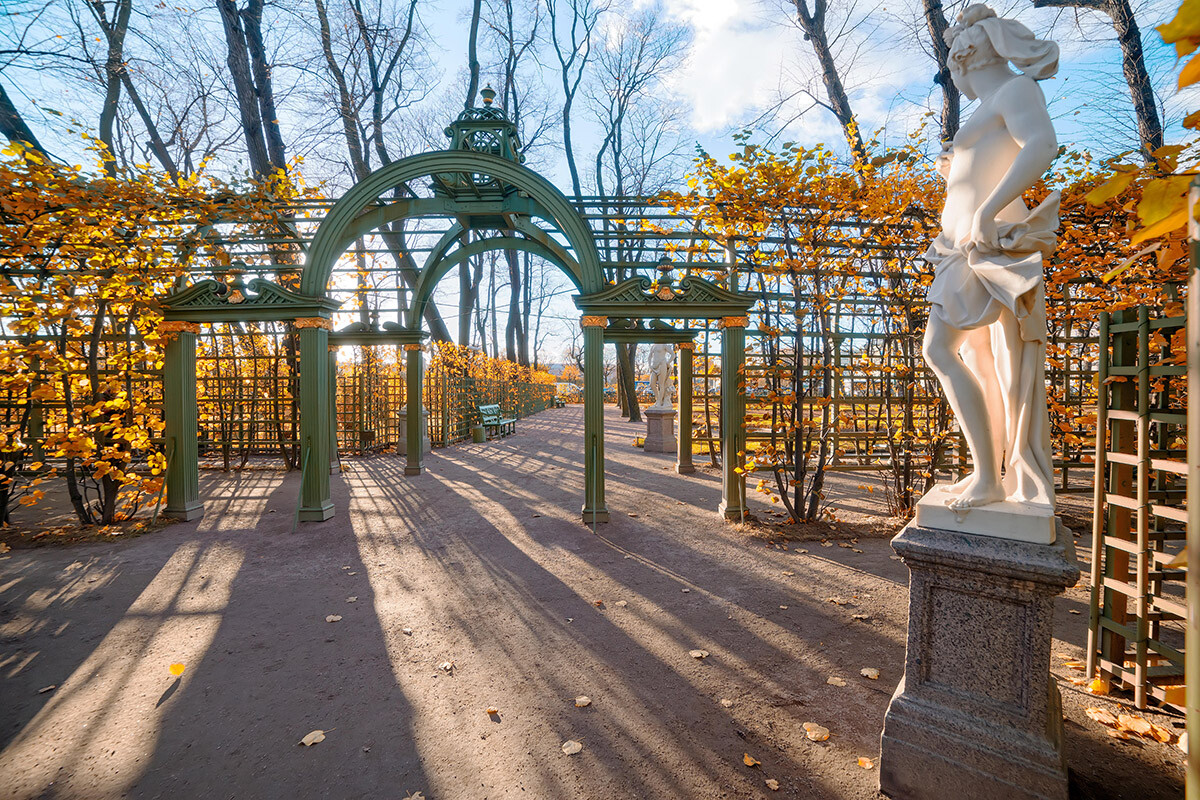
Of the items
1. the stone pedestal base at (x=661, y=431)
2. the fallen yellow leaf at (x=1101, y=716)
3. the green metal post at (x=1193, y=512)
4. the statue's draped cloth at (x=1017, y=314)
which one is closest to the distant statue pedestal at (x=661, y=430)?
the stone pedestal base at (x=661, y=431)

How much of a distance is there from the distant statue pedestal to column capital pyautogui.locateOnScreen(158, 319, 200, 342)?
897cm

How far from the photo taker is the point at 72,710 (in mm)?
2891

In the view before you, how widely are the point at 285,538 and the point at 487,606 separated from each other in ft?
10.5

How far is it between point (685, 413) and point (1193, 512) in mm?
9140

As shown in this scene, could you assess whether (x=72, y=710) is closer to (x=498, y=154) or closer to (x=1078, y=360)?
(x=498, y=154)

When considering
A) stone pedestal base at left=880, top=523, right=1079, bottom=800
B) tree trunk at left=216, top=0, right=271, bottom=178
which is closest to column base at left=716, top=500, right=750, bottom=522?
stone pedestal base at left=880, top=523, right=1079, bottom=800

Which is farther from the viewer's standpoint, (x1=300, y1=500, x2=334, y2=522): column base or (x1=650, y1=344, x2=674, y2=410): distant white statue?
(x1=650, y1=344, x2=674, y2=410): distant white statue

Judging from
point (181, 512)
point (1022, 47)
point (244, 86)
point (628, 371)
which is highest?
point (244, 86)

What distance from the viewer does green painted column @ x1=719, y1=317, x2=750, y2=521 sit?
258 inches

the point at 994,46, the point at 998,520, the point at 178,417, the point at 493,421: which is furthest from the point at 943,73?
the point at 493,421

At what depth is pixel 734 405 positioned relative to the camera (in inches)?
258

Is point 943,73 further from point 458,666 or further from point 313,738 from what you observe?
point 313,738

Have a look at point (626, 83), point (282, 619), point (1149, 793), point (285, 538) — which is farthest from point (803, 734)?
point (626, 83)

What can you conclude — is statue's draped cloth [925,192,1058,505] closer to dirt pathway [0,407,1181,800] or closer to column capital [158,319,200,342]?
dirt pathway [0,407,1181,800]
